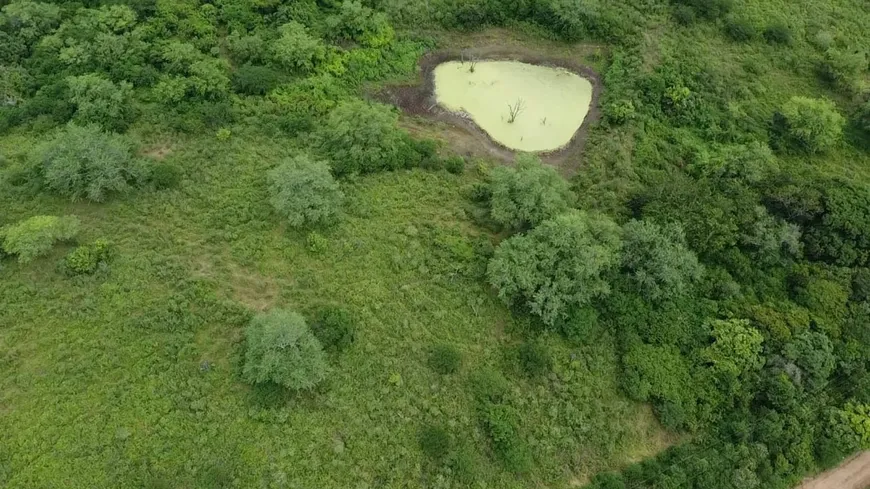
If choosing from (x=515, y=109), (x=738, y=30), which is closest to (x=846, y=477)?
(x=515, y=109)

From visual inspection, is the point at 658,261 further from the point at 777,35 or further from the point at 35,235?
the point at 35,235

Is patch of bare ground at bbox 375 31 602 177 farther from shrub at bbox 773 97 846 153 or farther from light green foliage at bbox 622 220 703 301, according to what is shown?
shrub at bbox 773 97 846 153

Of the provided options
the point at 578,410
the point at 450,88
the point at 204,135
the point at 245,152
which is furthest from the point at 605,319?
the point at 204,135

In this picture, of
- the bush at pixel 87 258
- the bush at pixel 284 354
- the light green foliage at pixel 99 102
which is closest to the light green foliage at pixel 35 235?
the bush at pixel 87 258

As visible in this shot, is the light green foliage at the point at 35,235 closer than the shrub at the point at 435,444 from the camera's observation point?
No

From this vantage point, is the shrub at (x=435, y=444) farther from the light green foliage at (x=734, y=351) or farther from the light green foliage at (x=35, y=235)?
the light green foliage at (x=35, y=235)
